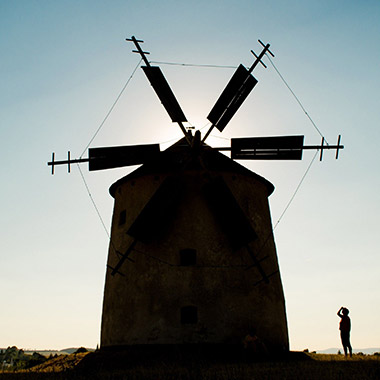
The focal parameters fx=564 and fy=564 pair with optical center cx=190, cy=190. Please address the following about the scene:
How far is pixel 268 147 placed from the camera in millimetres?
16672

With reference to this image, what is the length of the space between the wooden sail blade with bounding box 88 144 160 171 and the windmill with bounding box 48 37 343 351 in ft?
0.10

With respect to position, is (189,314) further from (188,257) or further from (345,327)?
(345,327)

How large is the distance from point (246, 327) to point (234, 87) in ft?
22.2

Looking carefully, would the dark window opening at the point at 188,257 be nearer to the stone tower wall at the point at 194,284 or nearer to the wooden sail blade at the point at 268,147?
the stone tower wall at the point at 194,284

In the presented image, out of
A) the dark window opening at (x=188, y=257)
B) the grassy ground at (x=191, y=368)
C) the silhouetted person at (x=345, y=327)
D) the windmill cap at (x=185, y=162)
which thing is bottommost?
the grassy ground at (x=191, y=368)

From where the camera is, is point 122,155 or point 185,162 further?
point 122,155

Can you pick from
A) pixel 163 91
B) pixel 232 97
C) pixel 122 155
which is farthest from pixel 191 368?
pixel 163 91

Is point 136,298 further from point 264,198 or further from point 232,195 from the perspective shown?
point 264,198

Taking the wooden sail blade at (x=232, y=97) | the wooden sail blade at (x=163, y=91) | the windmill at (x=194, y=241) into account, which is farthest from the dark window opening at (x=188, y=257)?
the wooden sail blade at (x=163, y=91)

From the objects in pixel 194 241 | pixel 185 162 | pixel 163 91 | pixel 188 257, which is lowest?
pixel 188 257

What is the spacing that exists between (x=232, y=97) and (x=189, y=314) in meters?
6.31

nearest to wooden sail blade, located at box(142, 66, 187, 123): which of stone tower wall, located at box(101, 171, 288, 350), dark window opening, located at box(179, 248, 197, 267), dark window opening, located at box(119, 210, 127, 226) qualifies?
stone tower wall, located at box(101, 171, 288, 350)

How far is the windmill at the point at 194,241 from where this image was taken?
15.2 metres

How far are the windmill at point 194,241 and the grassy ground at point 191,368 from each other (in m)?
1.04
